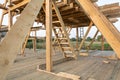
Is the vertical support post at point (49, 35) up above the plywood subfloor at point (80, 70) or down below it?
above

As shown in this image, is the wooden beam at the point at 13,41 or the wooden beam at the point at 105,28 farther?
the wooden beam at the point at 105,28

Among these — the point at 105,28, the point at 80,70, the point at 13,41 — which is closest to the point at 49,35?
the point at 80,70

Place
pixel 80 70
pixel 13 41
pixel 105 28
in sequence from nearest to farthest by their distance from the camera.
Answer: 1. pixel 13 41
2. pixel 105 28
3. pixel 80 70

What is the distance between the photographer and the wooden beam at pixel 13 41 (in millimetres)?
1160

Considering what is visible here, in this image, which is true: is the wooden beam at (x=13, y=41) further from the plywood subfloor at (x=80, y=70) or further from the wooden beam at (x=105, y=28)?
the plywood subfloor at (x=80, y=70)

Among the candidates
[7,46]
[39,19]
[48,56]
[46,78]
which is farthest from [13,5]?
[7,46]

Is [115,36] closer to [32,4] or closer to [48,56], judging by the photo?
[32,4]

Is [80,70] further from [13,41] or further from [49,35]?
[13,41]

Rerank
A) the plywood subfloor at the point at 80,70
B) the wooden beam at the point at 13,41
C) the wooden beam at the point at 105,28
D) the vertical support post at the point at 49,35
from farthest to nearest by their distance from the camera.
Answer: the vertical support post at the point at 49,35 → the plywood subfloor at the point at 80,70 → the wooden beam at the point at 105,28 → the wooden beam at the point at 13,41

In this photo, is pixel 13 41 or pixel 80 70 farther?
pixel 80 70

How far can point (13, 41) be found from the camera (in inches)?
48.8

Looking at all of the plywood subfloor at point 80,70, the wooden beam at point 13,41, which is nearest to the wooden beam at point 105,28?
the wooden beam at point 13,41

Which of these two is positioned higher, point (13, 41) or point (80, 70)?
point (13, 41)

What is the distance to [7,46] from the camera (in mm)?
1188
